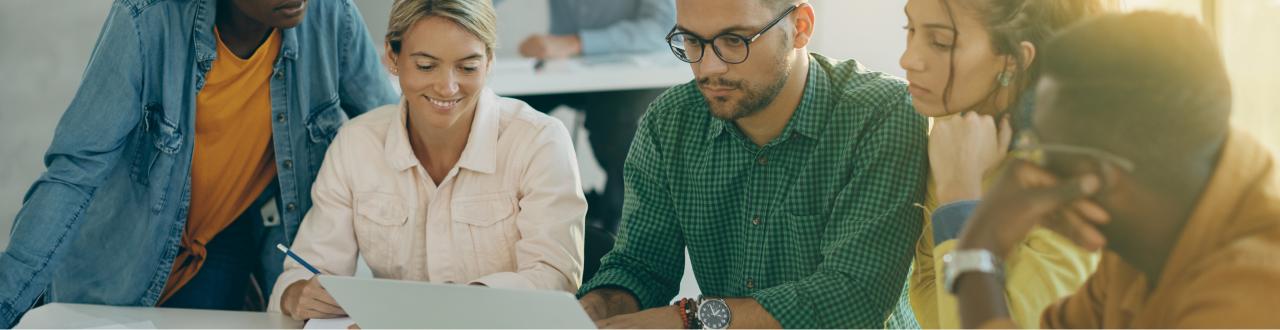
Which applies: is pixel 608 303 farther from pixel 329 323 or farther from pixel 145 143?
pixel 145 143

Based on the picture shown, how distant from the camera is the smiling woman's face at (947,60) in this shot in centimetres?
140

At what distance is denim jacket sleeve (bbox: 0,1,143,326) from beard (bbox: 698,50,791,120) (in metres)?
0.94

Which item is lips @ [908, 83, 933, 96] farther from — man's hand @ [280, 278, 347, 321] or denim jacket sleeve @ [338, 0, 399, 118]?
denim jacket sleeve @ [338, 0, 399, 118]

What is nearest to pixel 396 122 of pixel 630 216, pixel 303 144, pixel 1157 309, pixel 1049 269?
pixel 303 144

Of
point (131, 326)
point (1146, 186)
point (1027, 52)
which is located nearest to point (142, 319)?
point (131, 326)

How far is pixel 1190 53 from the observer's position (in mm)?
967

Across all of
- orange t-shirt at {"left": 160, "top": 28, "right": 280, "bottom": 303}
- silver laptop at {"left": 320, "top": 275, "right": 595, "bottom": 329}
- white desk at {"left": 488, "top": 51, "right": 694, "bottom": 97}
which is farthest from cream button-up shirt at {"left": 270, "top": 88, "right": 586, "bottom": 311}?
white desk at {"left": 488, "top": 51, "right": 694, "bottom": 97}

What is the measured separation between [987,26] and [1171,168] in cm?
44

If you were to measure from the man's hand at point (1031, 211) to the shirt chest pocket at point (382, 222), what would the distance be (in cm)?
104

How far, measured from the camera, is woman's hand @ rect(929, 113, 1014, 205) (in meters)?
1.42

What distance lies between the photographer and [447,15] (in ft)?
5.94

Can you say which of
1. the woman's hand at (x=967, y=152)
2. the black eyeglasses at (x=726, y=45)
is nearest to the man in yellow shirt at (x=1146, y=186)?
the woman's hand at (x=967, y=152)

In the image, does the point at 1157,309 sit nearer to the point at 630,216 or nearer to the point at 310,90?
the point at 630,216

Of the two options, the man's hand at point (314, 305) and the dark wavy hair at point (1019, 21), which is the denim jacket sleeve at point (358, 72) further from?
the dark wavy hair at point (1019, 21)
